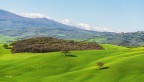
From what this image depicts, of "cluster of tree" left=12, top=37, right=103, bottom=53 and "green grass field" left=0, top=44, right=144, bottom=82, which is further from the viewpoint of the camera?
"cluster of tree" left=12, top=37, right=103, bottom=53

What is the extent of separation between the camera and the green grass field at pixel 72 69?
97.6m

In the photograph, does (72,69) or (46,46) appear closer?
(72,69)

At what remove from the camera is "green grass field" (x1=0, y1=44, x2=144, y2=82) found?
97.6 m

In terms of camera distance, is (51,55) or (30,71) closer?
(30,71)

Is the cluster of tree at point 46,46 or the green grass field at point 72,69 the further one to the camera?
the cluster of tree at point 46,46

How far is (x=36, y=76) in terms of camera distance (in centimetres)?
10594

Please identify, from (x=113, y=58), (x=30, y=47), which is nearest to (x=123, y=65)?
(x=113, y=58)

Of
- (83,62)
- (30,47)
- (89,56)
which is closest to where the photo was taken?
(83,62)

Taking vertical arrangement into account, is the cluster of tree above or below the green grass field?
above

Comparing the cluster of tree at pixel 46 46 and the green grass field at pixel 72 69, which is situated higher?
the cluster of tree at pixel 46 46

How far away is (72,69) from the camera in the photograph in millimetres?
115812

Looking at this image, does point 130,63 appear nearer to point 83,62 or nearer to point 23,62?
point 83,62

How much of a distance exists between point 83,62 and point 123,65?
20168 mm

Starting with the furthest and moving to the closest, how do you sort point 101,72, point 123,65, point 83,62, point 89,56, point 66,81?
point 89,56, point 83,62, point 123,65, point 101,72, point 66,81
